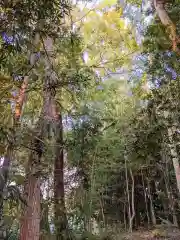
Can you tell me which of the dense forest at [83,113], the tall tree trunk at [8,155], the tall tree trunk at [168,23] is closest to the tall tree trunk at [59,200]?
the dense forest at [83,113]

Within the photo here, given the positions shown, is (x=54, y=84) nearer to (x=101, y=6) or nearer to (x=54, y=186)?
(x=54, y=186)

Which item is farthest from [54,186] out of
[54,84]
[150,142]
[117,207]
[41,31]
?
[117,207]

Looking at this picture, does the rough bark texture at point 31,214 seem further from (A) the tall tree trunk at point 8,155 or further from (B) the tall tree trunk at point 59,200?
(A) the tall tree trunk at point 8,155

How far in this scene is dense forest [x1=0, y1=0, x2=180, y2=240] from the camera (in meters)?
2.20

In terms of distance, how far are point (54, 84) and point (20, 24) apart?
1.01 metres

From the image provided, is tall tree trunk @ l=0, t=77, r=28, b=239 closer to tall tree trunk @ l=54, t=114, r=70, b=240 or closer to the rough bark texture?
the rough bark texture

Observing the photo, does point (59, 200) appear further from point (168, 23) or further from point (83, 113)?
point (168, 23)

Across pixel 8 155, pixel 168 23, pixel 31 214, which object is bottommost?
pixel 31 214

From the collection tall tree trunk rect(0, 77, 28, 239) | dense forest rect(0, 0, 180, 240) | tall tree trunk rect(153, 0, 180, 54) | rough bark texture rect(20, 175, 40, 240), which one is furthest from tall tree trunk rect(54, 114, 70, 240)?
tall tree trunk rect(153, 0, 180, 54)

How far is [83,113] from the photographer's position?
5.64 metres

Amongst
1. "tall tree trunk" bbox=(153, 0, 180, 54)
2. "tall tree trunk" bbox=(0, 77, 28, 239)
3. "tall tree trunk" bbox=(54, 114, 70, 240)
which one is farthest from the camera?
"tall tree trunk" bbox=(54, 114, 70, 240)

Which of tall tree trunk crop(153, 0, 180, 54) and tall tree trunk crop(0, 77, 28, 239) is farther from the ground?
tall tree trunk crop(153, 0, 180, 54)

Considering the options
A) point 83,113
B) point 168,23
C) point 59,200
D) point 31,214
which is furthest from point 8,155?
point 83,113

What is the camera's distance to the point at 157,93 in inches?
183
